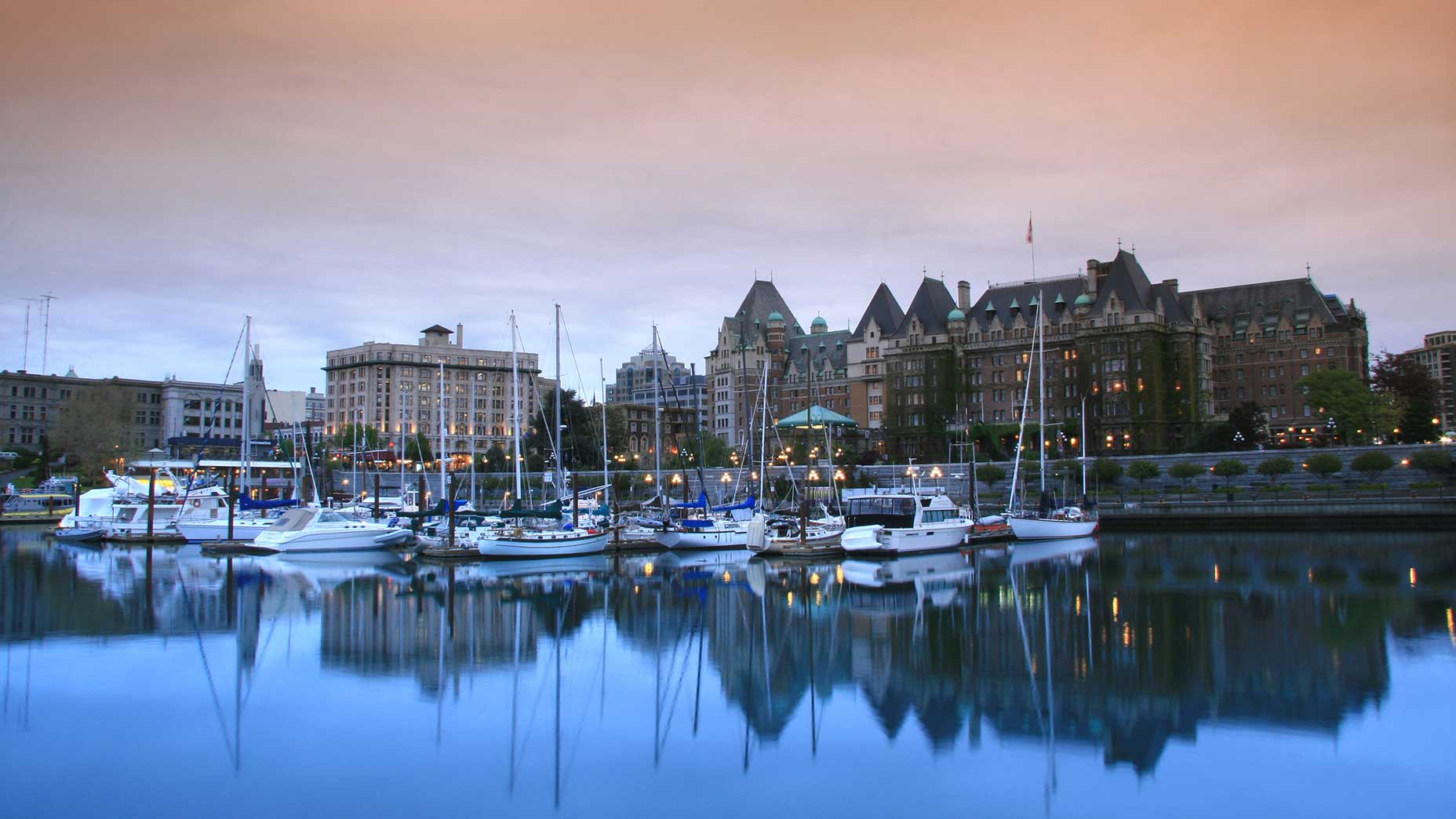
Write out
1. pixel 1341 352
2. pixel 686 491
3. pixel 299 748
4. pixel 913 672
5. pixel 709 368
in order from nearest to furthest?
pixel 299 748 → pixel 913 672 → pixel 686 491 → pixel 1341 352 → pixel 709 368

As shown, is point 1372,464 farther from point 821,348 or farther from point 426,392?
point 426,392

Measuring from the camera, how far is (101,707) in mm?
20875

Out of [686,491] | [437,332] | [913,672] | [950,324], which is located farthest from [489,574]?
[437,332]

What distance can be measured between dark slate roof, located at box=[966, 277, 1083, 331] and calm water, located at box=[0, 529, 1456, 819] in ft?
253

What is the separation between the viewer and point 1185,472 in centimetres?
8338

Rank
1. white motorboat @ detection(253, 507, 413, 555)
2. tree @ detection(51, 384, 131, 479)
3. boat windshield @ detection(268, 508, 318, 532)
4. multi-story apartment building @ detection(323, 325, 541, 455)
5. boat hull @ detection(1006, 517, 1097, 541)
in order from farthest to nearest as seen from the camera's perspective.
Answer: multi-story apartment building @ detection(323, 325, 541, 455)
tree @ detection(51, 384, 131, 479)
boat hull @ detection(1006, 517, 1097, 541)
boat windshield @ detection(268, 508, 318, 532)
white motorboat @ detection(253, 507, 413, 555)

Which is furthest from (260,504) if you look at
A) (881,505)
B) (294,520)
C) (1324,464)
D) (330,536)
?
(1324,464)

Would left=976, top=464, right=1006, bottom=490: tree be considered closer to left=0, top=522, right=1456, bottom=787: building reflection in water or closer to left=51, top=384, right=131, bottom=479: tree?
left=0, top=522, right=1456, bottom=787: building reflection in water

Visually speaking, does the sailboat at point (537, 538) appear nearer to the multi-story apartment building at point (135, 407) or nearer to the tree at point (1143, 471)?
the tree at point (1143, 471)

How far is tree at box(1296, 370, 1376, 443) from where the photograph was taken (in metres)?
93.6

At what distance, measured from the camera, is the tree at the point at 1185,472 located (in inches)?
3282

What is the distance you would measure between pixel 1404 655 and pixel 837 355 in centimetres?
11459

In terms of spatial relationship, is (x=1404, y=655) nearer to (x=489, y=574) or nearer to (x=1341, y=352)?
(x=489, y=574)

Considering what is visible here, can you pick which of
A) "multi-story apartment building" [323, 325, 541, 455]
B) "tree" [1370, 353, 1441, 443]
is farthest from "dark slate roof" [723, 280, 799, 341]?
"tree" [1370, 353, 1441, 443]
